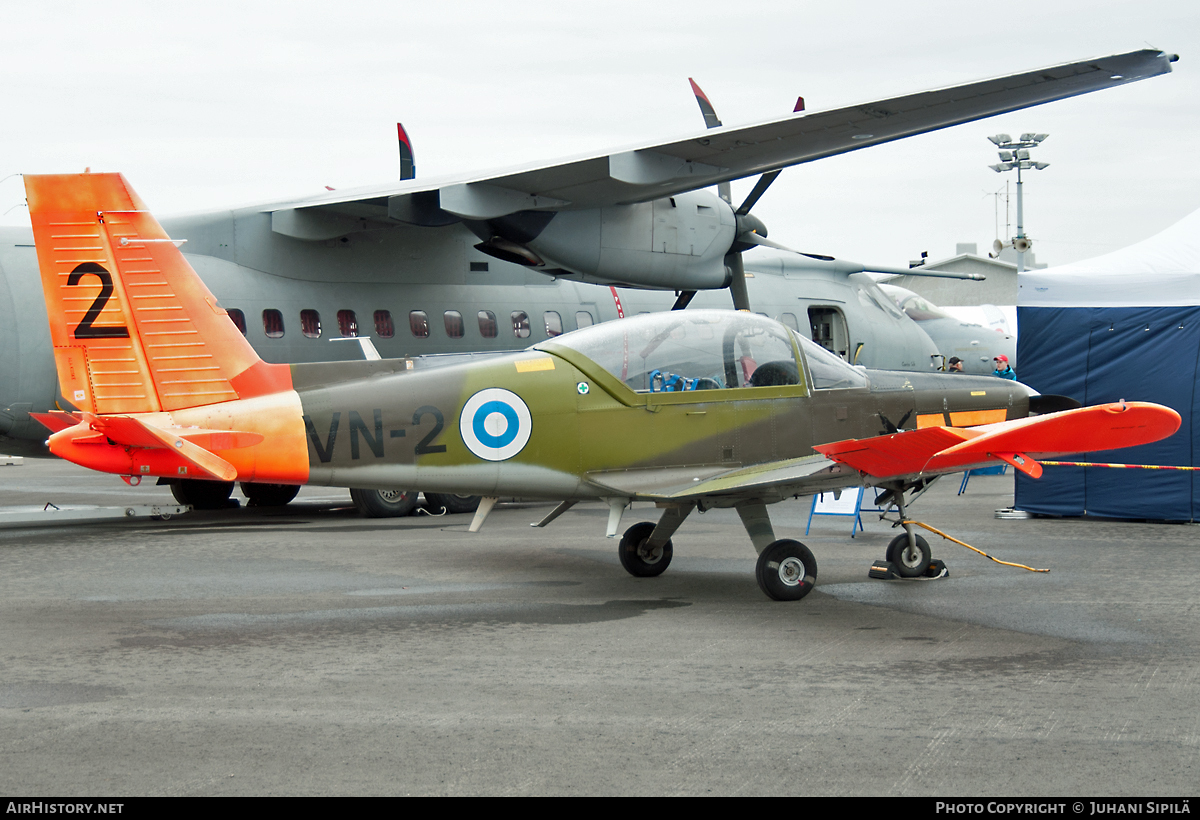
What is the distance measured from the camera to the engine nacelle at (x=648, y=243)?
16078 millimetres

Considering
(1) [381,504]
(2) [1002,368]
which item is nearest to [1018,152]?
(2) [1002,368]

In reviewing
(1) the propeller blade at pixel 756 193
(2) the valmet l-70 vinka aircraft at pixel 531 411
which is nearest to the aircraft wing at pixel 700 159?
(1) the propeller blade at pixel 756 193

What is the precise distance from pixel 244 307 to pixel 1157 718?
1299cm

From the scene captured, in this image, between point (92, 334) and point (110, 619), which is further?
point (92, 334)

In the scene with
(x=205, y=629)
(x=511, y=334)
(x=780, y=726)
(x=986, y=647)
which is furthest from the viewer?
(x=511, y=334)

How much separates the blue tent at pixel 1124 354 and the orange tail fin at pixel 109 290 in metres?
10.8

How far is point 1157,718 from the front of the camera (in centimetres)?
589

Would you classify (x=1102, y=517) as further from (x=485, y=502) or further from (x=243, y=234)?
(x=243, y=234)

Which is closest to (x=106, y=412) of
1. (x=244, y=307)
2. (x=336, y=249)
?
(x=244, y=307)

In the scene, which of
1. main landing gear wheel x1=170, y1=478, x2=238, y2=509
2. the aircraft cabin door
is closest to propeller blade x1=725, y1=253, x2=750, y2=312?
the aircraft cabin door

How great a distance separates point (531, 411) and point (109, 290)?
445 centimetres

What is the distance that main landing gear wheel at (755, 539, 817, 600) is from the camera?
917cm

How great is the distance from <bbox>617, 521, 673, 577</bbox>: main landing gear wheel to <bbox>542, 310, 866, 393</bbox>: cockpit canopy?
1.65m

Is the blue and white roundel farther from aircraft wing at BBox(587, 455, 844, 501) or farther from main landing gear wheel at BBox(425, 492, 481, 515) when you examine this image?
main landing gear wheel at BBox(425, 492, 481, 515)
